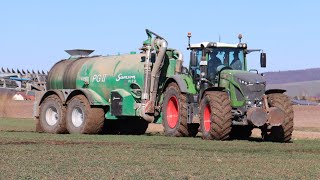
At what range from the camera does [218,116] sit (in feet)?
59.7

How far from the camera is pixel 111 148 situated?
15.3 m

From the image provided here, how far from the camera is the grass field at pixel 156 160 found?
1035cm

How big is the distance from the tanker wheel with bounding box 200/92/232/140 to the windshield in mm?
1137

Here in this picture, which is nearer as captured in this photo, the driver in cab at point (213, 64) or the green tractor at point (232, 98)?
the green tractor at point (232, 98)

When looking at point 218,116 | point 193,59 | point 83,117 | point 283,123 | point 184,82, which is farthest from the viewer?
point 83,117

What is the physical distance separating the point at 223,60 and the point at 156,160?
7.95 meters

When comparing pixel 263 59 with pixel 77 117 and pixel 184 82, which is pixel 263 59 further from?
pixel 77 117

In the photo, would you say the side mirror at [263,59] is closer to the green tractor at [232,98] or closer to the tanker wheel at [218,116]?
the green tractor at [232,98]

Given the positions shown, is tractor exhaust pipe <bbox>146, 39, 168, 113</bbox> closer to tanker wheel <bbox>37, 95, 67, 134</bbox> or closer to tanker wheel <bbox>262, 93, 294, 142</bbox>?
tanker wheel <bbox>37, 95, 67, 134</bbox>

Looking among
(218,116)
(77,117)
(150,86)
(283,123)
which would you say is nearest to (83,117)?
(77,117)

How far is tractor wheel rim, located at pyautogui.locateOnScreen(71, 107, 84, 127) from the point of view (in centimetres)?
2327

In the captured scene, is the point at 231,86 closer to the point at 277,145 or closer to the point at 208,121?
the point at 208,121

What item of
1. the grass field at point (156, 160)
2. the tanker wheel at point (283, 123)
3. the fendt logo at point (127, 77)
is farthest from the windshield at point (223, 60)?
the fendt logo at point (127, 77)

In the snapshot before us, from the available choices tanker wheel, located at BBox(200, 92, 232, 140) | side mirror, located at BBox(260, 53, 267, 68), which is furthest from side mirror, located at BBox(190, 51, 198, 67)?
side mirror, located at BBox(260, 53, 267, 68)
